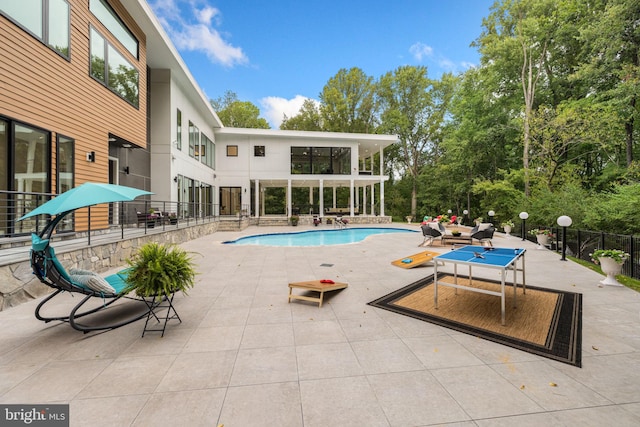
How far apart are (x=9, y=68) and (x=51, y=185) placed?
2212 millimetres

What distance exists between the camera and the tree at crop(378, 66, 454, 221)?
2734 cm

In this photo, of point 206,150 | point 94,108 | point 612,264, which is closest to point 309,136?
point 206,150

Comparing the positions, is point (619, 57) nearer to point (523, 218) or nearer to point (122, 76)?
point (523, 218)

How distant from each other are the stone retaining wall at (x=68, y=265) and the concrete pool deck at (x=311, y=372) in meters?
0.30

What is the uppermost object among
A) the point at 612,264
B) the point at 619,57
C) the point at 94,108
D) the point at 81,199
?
the point at 619,57

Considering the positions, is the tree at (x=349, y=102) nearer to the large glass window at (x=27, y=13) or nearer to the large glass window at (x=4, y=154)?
the large glass window at (x=27, y=13)

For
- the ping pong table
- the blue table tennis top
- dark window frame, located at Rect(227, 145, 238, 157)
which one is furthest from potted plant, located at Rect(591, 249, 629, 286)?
dark window frame, located at Rect(227, 145, 238, 157)

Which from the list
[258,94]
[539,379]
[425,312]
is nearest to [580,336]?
[539,379]

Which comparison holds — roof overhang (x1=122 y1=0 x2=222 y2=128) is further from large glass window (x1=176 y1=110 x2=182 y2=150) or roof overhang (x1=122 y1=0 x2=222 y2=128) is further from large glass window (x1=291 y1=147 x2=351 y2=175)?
large glass window (x1=291 y1=147 x2=351 y2=175)

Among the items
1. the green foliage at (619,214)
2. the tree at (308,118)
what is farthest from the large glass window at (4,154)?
the tree at (308,118)

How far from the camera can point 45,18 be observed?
587cm

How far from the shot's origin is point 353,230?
1803 centimetres

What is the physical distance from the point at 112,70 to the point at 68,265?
591 centimetres

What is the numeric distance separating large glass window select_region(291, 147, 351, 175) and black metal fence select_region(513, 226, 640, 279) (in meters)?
13.8
